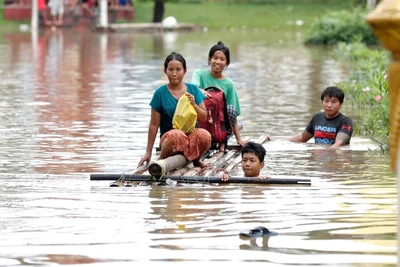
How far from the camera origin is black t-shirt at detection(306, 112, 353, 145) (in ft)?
37.4

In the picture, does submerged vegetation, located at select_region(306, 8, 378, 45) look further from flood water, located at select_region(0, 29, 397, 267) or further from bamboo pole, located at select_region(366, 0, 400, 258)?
bamboo pole, located at select_region(366, 0, 400, 258)

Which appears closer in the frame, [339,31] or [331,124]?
[331,124]

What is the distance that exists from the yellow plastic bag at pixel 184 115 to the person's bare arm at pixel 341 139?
2.28 meters

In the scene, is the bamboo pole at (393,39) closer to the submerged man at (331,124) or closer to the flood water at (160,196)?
the flood water at (160,196)

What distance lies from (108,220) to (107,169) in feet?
8.32

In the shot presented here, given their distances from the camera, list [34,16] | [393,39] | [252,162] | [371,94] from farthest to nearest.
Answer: [34,16] → [371,94] → [252,162] → [393,39]

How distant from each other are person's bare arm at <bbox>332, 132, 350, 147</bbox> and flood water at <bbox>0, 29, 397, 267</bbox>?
4.3 inches

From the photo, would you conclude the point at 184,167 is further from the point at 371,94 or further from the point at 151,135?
the point at 371,94

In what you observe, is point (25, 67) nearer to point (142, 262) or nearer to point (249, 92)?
point (249, 92)

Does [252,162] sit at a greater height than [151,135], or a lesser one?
lesser

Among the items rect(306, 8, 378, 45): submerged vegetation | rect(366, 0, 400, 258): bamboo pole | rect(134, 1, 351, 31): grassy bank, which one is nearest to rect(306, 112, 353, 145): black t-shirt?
rect(366, 0, 400, 258): bamboo pole

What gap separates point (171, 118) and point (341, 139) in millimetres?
2296

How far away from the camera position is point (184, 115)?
9391 millimetres

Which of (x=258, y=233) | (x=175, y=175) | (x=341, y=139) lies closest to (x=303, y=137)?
(x=341, y=139)
